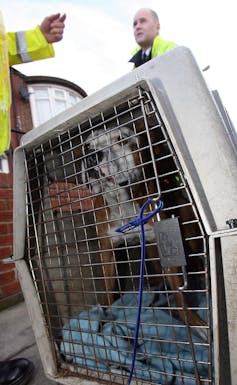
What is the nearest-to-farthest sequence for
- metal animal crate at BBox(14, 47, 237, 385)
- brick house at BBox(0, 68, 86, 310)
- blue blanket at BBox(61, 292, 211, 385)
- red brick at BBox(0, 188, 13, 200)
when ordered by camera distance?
metal animal crate at BBox(14, 47, 237, 385)
blue blanket at BBox(61, 292, 211, 385)
red brick at BBox(0, 188, 13, 200)
brick house at BBox(0, 68, 86, 310)

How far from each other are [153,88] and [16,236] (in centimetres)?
73

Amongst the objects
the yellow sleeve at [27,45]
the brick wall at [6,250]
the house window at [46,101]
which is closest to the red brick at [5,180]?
the brick wall at [6,250]

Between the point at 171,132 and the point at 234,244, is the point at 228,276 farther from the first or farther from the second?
the point at 171,132

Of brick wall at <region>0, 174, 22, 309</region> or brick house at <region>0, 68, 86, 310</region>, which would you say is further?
brick house at <region>0, 68, 86, 310</region>

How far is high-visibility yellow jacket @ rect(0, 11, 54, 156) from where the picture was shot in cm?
127

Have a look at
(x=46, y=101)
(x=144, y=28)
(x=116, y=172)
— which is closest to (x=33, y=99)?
(x=46, y=101)

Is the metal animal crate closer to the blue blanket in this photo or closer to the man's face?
the blue blanket

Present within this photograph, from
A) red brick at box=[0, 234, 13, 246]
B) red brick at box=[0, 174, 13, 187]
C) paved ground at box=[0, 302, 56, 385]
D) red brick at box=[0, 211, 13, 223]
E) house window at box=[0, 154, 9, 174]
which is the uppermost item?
house window at box=[0, 154, 9, 174]

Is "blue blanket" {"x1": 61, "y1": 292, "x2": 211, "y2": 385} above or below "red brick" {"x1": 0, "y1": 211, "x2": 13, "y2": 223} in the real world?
below

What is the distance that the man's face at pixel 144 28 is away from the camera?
2082 mm

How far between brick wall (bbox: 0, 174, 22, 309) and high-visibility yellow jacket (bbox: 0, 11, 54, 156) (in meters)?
0.70

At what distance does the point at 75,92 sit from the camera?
11.1m

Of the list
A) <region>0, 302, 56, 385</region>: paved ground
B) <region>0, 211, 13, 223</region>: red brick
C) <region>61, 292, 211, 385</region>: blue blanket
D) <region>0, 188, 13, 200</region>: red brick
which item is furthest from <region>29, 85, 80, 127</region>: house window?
<region>61, 292, 211, 385</region>: blue blanket

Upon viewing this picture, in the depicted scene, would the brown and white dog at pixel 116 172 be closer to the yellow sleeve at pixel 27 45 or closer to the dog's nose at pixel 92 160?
the dog's nose at pixel 92 160
